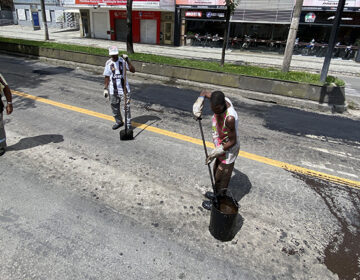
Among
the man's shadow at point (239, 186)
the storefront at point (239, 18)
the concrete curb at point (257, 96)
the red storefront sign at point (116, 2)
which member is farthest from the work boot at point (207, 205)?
the red storefront sign at point (116, 2)

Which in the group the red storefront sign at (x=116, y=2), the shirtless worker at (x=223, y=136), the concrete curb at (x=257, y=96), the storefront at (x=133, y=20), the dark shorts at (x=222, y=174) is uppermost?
the red storefront sign at (x=116, y=2)

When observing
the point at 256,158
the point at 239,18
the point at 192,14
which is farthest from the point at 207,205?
the point at 192,14

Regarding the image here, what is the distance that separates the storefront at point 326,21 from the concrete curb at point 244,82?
18.0m

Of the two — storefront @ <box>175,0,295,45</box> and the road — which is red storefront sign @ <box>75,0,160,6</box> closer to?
storefront @ <box>175,0,295,45</box>

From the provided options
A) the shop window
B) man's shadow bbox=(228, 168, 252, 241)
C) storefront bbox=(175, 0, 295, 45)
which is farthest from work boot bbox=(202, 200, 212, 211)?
the shop window

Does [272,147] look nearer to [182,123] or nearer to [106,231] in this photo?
[182,123]

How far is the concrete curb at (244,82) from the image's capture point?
361 inches

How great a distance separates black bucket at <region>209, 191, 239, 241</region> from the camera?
10.7ft

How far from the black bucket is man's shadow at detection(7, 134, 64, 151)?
4.12 m

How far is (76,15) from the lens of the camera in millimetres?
41656

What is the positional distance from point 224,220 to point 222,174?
72 cm

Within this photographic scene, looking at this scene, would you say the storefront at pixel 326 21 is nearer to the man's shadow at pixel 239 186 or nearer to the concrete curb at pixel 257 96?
the concrete curb at pixel 257 96

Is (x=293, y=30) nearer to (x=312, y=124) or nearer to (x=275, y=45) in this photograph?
(x=312, y=124)

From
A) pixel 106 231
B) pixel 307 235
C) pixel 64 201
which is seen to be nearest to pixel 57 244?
pixel 106 231
